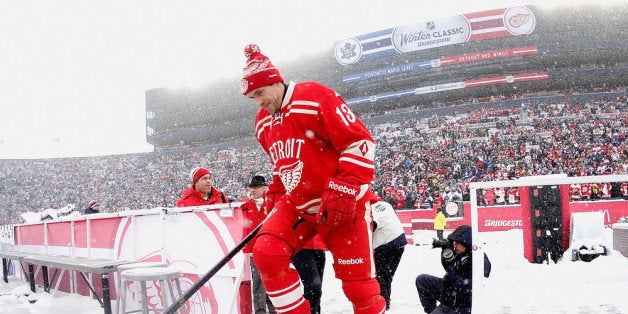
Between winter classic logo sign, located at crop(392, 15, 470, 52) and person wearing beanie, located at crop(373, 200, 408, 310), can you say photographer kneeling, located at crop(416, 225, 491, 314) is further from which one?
winter classic logo sign, located at crop(392, 15, 470, 52)

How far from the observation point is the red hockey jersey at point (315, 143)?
7.39 feet

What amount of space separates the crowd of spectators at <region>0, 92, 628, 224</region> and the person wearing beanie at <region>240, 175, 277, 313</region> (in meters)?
10.9

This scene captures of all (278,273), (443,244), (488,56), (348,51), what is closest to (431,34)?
(488,56)

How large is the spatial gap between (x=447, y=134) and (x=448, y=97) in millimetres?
7130

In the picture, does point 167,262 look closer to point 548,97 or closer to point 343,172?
point 343,172

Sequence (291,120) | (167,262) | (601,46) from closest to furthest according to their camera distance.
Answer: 1. (291,120)
2. (167,262)
3. (601,46)

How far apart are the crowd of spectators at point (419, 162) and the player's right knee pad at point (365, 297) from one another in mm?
13104

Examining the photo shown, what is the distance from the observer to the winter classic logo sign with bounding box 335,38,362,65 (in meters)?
33.6

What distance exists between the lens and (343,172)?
86.4 inches

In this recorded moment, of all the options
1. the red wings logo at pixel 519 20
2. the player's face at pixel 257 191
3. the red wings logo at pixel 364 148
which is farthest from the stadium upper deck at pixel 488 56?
the red wings logo at pixel 364 148

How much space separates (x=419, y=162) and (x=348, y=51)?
508 inches

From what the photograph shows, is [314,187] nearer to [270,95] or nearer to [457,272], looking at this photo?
[270,95]

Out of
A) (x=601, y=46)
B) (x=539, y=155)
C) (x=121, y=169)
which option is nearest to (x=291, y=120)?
(x=539, y=155)

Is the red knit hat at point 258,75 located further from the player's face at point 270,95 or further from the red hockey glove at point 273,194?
the red hockey glove at point 273,194
